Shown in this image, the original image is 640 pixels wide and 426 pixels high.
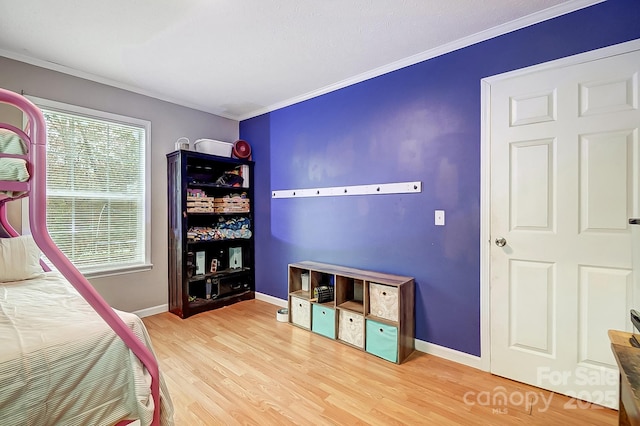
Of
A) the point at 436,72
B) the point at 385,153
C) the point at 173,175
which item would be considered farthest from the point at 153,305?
the point at 436,72

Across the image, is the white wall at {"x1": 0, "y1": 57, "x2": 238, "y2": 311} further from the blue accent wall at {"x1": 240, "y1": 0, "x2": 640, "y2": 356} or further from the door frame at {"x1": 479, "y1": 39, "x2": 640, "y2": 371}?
the door frame at {"x1": 479, "y1": 39, "x2": 640, "y2": 371}

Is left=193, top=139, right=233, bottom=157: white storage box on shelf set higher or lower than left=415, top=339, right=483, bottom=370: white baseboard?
higher

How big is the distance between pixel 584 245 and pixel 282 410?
2060mm

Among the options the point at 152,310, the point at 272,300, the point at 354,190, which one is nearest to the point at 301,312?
the point at 272,300

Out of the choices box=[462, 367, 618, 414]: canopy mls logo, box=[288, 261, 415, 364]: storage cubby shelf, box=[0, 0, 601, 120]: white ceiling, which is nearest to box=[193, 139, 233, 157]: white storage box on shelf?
box=[0, 0, 601, 120]: white ceiling

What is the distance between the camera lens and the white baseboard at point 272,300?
11.3 ft

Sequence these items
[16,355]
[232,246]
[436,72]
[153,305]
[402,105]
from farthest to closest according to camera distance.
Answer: [232,246] → [153,305] → [402,105] → [436,72] → [16,355]

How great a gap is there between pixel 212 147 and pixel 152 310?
1.97m

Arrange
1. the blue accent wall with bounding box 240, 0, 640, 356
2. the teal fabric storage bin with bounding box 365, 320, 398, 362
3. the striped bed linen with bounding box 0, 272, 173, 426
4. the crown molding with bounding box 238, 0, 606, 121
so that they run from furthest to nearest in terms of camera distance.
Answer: the teal fabric storage bin with bounding box 365, 320, 398, 362, the blue accent wall with bounding box 240, 0, 640, 356, the crown molding with bounding box 238, 0, 606, 121, the striped bed linen with bounding box 0, 272, 173, 426

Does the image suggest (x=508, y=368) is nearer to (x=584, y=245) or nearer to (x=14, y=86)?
(x=584, y=245)

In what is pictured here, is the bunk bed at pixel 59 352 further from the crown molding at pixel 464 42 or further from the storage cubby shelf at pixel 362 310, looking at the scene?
the crown molding at pixel 464 42

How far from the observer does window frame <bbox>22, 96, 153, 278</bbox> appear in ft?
8.25

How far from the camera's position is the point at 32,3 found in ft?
5.74

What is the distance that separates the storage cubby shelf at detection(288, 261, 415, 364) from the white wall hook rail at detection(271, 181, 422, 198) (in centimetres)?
74
